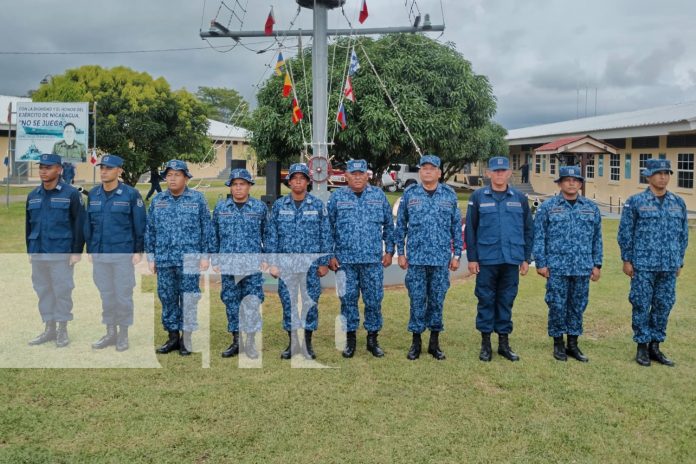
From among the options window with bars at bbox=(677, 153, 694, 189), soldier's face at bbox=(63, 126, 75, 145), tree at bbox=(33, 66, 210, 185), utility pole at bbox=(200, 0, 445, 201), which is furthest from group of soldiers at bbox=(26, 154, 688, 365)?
tree at bbox=(33, 66, 210, 185)

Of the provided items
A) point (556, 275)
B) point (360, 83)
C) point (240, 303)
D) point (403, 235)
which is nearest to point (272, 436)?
point (240, 303)

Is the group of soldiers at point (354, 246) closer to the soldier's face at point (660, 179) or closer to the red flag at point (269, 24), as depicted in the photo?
the soldier's face at point (660, 179)

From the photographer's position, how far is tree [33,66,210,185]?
20.1 meters

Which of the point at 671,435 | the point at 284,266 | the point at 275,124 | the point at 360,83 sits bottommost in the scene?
the point at 671,435

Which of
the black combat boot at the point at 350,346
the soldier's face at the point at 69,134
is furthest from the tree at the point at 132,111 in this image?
the black combat boot at the point at 350,346

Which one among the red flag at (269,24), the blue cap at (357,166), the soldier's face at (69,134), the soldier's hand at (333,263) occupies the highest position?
the red flag at (269,24)

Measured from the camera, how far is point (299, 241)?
4.65 m

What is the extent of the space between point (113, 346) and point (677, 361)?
4388 millimetres

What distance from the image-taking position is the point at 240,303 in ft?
15.5

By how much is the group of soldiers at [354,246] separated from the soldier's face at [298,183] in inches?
0.4

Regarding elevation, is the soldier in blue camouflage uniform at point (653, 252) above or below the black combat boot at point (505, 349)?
above

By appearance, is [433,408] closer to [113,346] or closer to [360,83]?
[113,346]

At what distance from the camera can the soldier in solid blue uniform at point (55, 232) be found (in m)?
4.75

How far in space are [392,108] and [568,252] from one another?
10.4 m
